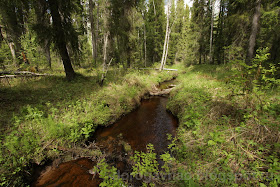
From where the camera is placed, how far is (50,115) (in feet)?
16.0

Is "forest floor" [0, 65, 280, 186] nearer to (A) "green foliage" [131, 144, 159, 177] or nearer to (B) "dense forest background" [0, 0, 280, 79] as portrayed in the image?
(A) "green foliage" [131, 144, 159, 177]

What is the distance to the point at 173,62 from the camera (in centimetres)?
3341

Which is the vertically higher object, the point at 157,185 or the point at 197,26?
the point at 197,26

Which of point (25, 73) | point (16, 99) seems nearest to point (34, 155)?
point (16, 99)

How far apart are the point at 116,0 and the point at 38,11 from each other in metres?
6.65

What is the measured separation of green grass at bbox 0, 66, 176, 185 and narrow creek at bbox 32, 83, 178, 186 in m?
0.44

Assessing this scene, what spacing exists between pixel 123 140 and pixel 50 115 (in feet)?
10.9

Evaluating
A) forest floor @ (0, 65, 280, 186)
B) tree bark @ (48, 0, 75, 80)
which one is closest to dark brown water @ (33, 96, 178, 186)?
forest floor @ (0, 65, 280, 186)

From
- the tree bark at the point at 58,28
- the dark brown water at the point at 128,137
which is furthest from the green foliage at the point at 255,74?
the tree bark at the point at 58,28

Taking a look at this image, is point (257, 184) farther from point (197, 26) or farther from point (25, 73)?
point (197, 26)

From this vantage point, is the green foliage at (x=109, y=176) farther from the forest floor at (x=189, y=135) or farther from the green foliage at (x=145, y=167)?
the forest floor at (x=189, y=135)

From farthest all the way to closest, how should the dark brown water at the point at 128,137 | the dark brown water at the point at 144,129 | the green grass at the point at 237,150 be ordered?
the dark brown water at the point at 144,129
the dark brown water at the point at 128,137
the green grass at the point at 237,150

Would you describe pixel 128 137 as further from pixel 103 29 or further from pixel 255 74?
pixel 103 29

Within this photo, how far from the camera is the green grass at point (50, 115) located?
335 centimetres
